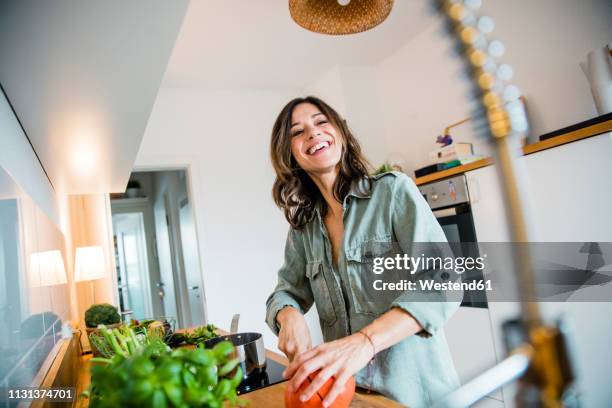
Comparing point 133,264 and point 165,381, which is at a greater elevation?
point 133,264

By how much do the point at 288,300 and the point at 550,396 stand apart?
3.20ft

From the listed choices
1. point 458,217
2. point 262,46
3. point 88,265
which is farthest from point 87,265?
point 458,217

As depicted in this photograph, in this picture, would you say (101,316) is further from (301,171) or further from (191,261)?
(191,261)

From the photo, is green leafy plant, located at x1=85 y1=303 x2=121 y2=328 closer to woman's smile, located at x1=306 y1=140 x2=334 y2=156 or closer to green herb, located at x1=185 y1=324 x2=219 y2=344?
green herb, located at x1=185 y1=324 x2=219 y2=344

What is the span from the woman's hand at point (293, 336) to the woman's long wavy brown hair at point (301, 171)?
384 millimetres

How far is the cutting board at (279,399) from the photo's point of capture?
860 mm

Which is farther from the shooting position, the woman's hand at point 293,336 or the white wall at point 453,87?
the white wall at point 453,87

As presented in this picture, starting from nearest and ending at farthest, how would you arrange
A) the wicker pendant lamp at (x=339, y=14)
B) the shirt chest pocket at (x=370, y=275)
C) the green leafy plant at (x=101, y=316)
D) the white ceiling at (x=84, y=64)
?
the white ceiling at (x=84, y=64) → the shirt chest pocket at (x=370, y=275) → the wicker pendant lamp at (x=339, y=14) → the green leafy plant at (x=101, y=316)

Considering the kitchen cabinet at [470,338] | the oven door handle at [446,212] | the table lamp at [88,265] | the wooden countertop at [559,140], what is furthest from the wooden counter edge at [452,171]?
the table lamp at [88,265]

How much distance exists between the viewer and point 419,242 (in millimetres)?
989

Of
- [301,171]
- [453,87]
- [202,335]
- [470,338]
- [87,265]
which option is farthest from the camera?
[87,265]

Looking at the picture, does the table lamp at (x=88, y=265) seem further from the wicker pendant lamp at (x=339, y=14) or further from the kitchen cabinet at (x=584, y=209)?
the kitchen cabinet at (x=584, y=209)

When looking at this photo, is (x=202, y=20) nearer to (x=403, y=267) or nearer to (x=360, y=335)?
(x=403, y=267)

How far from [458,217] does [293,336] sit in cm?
210
